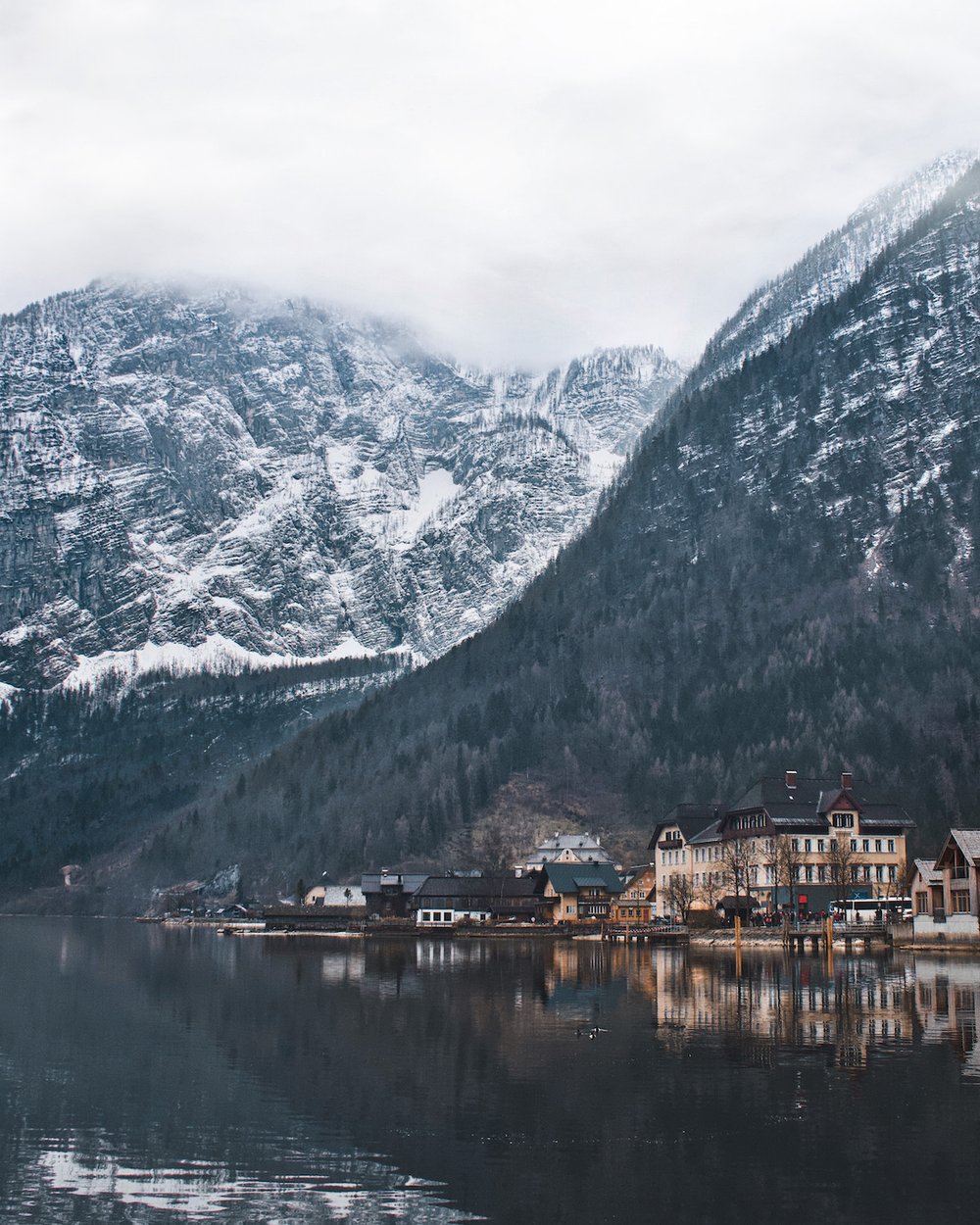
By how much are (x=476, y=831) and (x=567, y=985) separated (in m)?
120

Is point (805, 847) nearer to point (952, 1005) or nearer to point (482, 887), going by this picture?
point (482, 887)

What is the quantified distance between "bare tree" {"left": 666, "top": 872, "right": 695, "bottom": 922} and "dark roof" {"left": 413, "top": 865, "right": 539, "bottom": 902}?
21.2m

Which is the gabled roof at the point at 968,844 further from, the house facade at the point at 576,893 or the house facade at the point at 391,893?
the house facade at the point at 391,893

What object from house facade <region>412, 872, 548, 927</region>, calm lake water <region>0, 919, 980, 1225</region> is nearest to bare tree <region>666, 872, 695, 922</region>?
house facade <region>412, 872, 548, 927</region>

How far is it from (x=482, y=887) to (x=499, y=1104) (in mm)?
128169

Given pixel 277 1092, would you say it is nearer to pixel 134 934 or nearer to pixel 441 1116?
pixel 441 1116

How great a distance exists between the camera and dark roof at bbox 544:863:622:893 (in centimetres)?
15750

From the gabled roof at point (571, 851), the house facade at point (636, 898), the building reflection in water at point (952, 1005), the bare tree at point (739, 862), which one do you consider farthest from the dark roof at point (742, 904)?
the building reflection in water at point (952, 1005)

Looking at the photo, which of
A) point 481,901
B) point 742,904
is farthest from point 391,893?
point 742,904

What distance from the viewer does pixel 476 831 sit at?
191 metres

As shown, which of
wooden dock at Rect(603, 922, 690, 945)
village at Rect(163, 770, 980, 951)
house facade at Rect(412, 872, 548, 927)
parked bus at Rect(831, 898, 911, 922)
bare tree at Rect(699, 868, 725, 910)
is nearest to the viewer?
village at Rect(163, 770, 980, 951)

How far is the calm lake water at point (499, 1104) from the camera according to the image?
1099 inches

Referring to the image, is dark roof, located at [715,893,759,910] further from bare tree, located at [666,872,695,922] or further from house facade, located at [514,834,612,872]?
house facade, located at [514,834,612,872]

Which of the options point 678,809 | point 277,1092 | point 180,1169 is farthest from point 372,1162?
point 678,809
